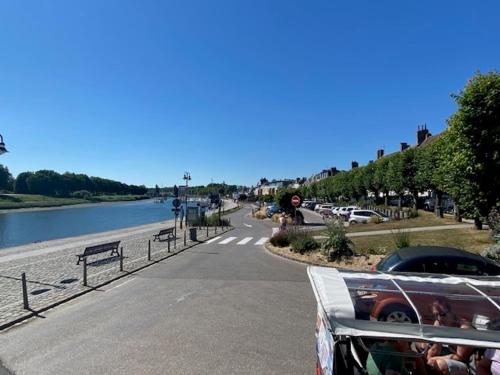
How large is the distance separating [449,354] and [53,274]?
43.6 ft

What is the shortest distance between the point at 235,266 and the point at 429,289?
11.3m

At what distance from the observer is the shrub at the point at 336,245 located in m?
15.1

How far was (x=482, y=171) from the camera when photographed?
13.6 m

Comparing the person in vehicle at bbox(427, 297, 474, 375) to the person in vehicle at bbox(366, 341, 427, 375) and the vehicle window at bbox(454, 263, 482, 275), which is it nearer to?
the person in vehicle at bbox(366, 341, 427, 375)

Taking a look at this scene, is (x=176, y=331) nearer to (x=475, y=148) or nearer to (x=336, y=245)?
(x=336, y=245)

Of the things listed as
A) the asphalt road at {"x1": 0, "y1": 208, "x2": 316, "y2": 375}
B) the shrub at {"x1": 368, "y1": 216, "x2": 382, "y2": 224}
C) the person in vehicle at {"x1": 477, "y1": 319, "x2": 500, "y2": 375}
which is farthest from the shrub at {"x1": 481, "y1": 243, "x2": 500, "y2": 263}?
the shrub at {"x1": 368, "y1": 216, "x2": 382, "y2": 224}

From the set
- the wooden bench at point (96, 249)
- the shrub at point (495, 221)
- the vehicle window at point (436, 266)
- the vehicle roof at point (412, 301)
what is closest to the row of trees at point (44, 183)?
the wooden bench at point (96, 249)

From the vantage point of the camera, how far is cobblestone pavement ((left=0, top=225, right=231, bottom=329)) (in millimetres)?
9498

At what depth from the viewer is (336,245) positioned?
15.2 meters

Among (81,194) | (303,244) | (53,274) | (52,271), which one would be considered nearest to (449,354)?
(53,274)

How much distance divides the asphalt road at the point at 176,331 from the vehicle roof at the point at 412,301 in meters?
2.20

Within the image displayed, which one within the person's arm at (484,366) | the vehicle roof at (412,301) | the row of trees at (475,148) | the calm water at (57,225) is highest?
the row of trees at (475,148)

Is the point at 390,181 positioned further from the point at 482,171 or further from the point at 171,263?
the point at 171,263

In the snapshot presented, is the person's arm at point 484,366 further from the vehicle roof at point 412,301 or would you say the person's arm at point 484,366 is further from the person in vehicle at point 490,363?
the vehicle roof at point 412,301
